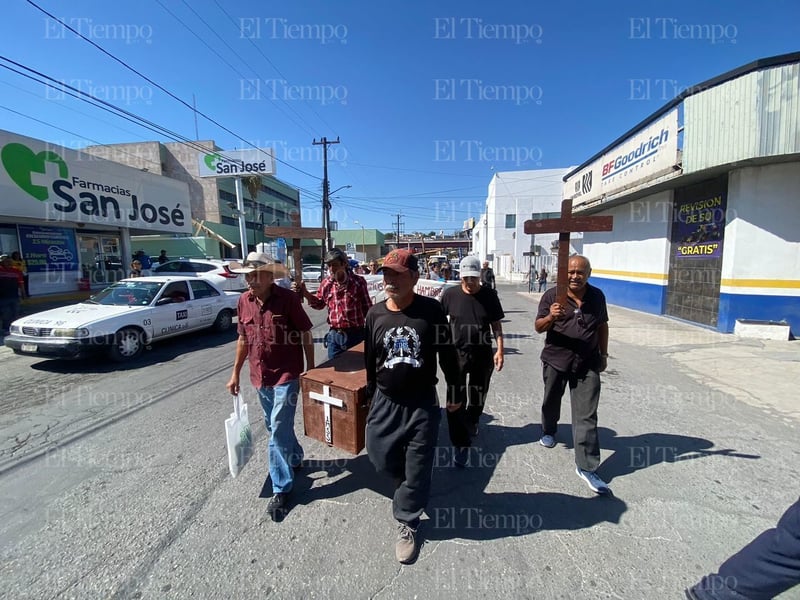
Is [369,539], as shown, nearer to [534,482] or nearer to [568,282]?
[534,482]

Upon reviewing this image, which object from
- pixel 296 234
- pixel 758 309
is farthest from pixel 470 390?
pixel 758 309

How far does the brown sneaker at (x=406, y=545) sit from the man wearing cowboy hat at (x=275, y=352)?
2.91 ft

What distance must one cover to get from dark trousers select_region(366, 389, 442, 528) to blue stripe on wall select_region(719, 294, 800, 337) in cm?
939

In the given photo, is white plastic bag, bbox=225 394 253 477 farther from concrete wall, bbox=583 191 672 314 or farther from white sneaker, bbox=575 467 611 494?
concrete wall, bbox=583 191 672 314

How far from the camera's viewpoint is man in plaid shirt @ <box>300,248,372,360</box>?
3.72 m

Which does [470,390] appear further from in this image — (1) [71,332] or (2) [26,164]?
(2) [26,164]

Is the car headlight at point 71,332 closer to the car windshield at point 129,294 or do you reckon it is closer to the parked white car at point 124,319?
the parked white car at point 124,319

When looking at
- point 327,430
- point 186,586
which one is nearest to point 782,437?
point 327,430

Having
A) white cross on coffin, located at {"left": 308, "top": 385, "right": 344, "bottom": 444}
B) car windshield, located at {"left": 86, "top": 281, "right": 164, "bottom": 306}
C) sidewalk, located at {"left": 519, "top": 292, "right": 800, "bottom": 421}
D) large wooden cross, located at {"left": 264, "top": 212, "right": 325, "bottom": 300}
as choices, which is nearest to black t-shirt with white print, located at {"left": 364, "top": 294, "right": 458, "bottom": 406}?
white cross on coffin, located at {"left": 308, "top": 385, "right": 344, "bottom": 444}

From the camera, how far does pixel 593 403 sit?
8.80ft

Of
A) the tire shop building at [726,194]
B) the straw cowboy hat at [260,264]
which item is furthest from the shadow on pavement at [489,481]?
the tire shop building at [726,194]

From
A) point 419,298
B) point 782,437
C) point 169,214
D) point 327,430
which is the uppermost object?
point 169,214

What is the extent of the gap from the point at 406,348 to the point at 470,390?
1426 millimetres

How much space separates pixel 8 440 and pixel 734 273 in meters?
12.6
